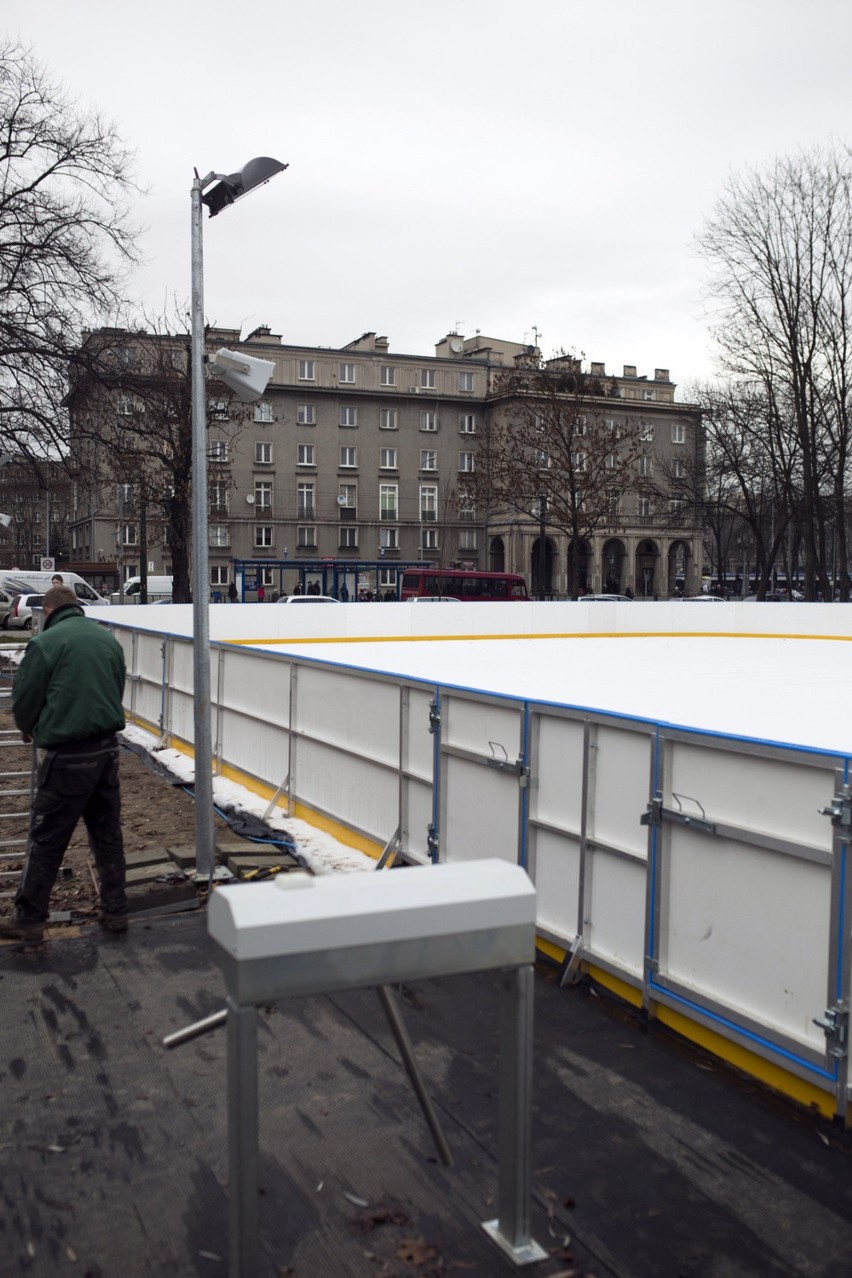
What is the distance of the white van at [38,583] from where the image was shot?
149ft

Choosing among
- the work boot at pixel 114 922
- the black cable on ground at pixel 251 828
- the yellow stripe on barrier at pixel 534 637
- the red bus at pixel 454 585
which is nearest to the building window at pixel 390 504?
the red bus at pixel 454 585

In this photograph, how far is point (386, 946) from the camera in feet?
10.1

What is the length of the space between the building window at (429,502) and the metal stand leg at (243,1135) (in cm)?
8062

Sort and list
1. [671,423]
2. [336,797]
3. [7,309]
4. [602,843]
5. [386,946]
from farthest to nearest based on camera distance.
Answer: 1. [671,423]
2. [7,309]
3. [336,797]
4. [602,843]
5. [386,946]

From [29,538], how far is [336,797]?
85602 millimetres

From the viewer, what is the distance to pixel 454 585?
5262 cm

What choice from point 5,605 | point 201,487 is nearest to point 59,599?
point 201,487

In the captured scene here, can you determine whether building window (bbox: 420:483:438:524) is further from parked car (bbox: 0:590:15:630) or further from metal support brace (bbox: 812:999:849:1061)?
metal support brace (bbox: 812:999:849:1061)

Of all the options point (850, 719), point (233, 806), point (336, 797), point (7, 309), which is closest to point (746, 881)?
point (336, 797)

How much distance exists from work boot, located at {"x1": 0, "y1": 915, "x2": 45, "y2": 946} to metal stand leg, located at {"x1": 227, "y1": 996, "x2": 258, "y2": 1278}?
151 inches

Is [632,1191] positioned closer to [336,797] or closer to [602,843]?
[602,843]

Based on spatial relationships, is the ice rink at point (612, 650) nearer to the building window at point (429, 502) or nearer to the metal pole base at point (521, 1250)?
the metal pole base at point (521, 1250)

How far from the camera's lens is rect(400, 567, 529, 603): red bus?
52156 mm

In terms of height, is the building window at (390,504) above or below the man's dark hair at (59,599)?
above
